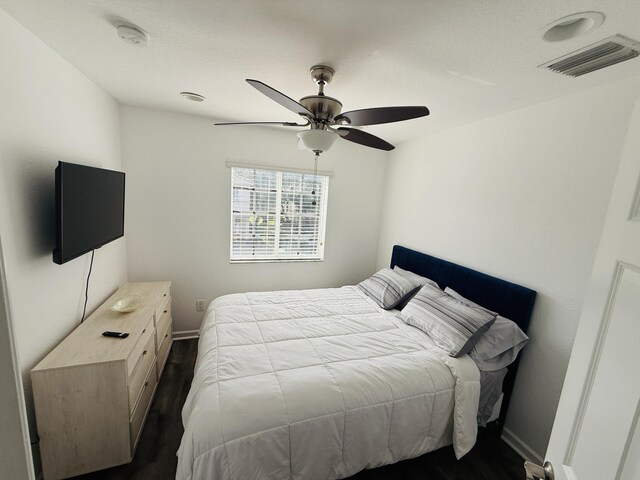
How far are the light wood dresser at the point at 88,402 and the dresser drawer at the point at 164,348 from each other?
1.99ft

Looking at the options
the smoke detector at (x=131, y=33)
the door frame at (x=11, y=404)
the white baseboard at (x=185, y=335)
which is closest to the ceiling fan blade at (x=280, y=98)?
the smoke detector at (x=131, y=33)

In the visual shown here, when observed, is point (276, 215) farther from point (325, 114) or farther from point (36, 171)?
point (36, 171)

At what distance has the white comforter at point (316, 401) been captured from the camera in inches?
52.2

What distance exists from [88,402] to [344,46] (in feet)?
7.96

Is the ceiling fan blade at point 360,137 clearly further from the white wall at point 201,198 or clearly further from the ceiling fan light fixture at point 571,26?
the white wall at point 201,198

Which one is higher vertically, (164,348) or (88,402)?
(88,402)

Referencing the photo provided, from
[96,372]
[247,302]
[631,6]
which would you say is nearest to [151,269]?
[247,302]

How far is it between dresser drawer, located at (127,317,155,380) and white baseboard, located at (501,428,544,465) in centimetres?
270

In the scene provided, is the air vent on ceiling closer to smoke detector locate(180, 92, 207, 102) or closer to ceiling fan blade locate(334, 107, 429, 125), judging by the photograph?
ceiling fan blade locate(334, 107, 429, 125)

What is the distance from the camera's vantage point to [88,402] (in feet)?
5.10

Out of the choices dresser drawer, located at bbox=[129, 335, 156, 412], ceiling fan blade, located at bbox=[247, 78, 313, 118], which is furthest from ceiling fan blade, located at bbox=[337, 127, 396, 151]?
dresser drawer, located at bbox=[129, 335, 156, 412]

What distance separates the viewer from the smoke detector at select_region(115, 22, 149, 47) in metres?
1.38

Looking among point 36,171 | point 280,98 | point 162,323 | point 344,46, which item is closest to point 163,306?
point 162,323

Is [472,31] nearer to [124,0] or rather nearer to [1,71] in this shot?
[124,0]
